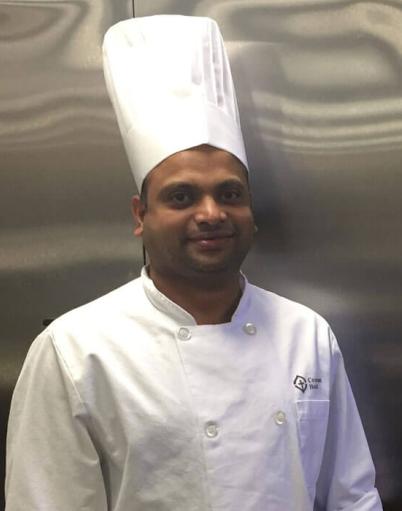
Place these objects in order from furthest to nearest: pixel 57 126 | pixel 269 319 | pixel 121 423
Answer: pixel 57 126, pixel 269 319, pixel 121 423

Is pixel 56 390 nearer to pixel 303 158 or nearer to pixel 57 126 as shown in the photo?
pixel 57 126

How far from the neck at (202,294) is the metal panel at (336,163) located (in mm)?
275

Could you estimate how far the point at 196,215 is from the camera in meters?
0.90

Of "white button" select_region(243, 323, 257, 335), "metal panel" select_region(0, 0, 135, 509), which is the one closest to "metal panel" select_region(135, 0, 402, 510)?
"metal panel" select_region(0, 0, 135, 509)

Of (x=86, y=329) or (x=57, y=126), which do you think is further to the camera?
(x=57, y=126)

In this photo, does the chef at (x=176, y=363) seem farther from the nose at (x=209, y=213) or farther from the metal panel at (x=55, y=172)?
the metal panel at (x=55, y=172)

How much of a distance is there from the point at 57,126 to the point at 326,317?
598 millimetres

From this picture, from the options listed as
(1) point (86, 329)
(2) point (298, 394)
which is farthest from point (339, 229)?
(1) point (86, 329)

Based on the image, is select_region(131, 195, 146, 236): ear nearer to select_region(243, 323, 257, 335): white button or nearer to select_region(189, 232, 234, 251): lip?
select_region(189, 232, 234, 251): lip

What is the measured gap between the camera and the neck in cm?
95

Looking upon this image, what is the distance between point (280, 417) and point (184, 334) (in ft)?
0.58

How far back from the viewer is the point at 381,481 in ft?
4.06

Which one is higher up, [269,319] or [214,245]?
[214,245]

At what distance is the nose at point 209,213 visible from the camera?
90cm
